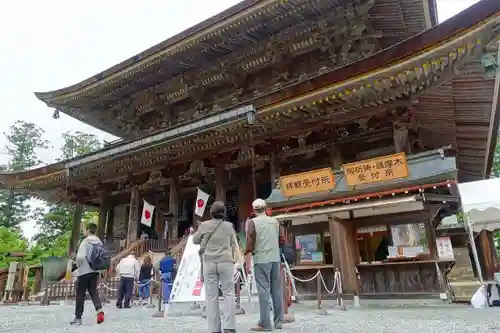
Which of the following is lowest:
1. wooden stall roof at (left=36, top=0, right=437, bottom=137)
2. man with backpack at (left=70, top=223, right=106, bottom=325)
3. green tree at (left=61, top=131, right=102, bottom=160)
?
man with backpack at (left=70, top=223, right=106, bottom=325)

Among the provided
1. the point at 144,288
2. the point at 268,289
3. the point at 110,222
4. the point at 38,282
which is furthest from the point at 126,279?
the point at 110,222

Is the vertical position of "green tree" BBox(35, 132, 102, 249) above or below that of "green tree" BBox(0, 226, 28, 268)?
above

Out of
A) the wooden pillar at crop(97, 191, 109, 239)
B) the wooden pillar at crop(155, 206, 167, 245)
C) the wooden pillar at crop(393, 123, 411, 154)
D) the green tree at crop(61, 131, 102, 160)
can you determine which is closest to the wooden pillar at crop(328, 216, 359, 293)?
the wooden pillar at crop(393, 123, 411, 154)

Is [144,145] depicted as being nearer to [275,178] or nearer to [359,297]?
[275,178]

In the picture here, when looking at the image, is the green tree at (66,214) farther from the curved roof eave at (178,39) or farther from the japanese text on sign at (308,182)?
the japanese text on sign at (308,182)

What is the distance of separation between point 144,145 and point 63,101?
690cm

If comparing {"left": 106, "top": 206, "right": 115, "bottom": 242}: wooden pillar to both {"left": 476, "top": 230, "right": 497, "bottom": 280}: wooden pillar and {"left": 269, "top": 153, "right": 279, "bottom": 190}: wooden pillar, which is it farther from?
{"left": 476, "top": 230, "right": 497, "bottom": 280}: wooden pillar

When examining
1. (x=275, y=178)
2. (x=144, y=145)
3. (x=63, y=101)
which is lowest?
(x=275, y=178)

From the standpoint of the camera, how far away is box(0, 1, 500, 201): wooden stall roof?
7039mm

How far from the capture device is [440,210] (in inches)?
325

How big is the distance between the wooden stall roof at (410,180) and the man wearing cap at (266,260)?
4517mm

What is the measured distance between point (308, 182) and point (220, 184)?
4.27 meters

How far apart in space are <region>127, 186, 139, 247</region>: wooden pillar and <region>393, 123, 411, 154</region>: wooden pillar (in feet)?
34.2

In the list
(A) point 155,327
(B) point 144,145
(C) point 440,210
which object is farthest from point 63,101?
(C) point 440,210
